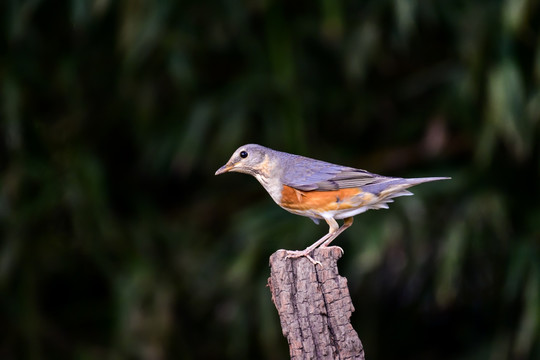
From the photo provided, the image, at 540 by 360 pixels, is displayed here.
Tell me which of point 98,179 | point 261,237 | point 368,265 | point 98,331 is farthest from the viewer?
point 98,331

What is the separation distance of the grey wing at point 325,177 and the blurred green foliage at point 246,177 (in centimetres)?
184

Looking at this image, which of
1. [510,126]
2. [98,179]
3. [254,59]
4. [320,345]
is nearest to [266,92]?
[254,59]

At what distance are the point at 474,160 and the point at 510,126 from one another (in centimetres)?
50

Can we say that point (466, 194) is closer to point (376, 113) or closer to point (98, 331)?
point (376, 113)

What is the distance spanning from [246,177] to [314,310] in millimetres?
3758

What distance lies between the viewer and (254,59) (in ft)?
20.7

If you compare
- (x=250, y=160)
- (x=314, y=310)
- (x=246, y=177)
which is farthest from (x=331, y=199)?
(x=246, y=177)

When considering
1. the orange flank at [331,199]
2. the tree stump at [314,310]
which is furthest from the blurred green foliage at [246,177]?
the tree stump at [314,310]

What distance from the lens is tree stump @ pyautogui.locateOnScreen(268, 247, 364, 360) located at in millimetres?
2951

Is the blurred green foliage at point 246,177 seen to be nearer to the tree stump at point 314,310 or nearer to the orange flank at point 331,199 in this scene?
the orange flank at point 331,199

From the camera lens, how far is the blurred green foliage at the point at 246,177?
18.7ft

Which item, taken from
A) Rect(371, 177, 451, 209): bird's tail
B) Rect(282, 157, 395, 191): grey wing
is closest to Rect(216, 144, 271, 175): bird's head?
Rect(282, 157, 395, 191): grey wing

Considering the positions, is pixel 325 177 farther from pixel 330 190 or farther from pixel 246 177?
pixel 246 177

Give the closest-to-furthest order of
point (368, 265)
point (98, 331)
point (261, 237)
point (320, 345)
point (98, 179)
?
point (320, 345)
point (368, 265)
point (261, 237)
point (98, 179)
point (98, 331)
